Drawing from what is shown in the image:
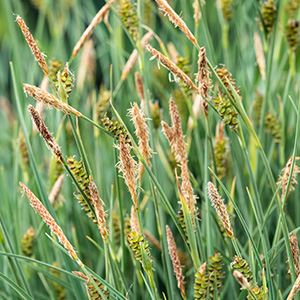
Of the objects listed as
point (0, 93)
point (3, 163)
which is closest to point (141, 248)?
point (3, 163)

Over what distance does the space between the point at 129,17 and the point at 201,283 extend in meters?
0.50

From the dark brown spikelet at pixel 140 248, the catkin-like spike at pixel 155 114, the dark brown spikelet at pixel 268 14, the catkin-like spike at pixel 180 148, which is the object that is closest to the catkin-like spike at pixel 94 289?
the dark brown spikelet at pixel 140 248

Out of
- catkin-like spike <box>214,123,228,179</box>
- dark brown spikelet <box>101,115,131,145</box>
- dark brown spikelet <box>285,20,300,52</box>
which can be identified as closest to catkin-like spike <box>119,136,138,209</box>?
dark brown spikelet <box>101,115,131,145</box>

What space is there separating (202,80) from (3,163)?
1.07 m

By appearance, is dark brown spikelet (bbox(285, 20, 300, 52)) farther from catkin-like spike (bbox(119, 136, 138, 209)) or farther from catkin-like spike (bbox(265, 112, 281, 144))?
catkin-like spike (bbox(119, 136, 138, 209))

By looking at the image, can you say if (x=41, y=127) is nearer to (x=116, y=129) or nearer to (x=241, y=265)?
(x=116, y=129)

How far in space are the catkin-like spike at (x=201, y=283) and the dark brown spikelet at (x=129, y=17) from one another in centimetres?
46

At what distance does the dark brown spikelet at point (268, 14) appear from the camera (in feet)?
4.16

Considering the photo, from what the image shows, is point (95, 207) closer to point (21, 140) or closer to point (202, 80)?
point (202, 80)

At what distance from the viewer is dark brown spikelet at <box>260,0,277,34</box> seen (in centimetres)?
127

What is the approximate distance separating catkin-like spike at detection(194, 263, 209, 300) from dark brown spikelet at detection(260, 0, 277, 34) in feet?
1.66

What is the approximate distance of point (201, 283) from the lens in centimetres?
98

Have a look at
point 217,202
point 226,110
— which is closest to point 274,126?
point 226,110

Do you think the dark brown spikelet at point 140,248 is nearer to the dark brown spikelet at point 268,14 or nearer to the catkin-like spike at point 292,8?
the dark brown spikelet at point 268,14
